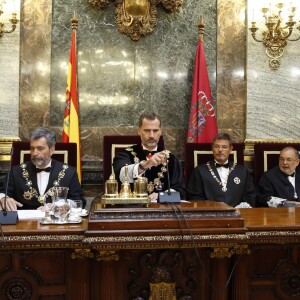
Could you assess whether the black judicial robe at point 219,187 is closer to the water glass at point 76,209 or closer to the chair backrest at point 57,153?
the chair backrest at point 57,153

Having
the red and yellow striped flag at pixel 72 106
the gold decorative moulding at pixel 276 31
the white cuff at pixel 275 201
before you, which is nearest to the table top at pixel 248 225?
the white cuff at pixel 275 201

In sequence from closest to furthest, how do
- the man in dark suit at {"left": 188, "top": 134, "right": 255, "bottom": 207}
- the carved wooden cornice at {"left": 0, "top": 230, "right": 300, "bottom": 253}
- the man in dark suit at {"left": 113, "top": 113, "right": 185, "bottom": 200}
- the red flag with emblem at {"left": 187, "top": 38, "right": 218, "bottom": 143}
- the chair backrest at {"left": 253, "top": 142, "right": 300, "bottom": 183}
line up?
the carved wooden cornice at {"left": 0, "top": 230, "right": 300, "bottom": 253} → the man in dark suit at {"left": 113, "top": 113, "right": 185, "bottom": 200} → the man in dark suit at {"left": 188, "top": 134, "right": 255, "bottom": 207} → the chair backrest at {"left": 253, "top": 142, "right": 300, "bottom": 183} → the red flag with emblem at {"left": 187, "top": 38, "right": 218, "bottom": 143}

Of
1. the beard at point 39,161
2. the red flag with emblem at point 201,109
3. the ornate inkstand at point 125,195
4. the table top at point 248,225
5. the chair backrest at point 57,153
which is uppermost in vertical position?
the red flag with emblem at point 201,109

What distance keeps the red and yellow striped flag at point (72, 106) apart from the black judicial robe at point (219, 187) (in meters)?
1.38

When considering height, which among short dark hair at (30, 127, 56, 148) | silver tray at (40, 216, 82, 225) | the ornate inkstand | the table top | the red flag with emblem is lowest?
the table top

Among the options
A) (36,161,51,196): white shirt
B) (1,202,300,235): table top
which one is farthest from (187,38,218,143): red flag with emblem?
(1,202,300,235): table top

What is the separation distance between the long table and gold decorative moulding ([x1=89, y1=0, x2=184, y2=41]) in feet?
11.5

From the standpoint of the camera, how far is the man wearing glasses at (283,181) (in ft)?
17.4

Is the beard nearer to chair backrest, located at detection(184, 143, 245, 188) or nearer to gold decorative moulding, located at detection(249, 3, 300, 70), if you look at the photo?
chair backrest, located at detection(184, 143, 245, 188)

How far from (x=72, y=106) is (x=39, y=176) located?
1.48 meters

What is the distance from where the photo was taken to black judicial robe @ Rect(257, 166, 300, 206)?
5.31m

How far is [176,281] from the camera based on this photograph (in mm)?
3021

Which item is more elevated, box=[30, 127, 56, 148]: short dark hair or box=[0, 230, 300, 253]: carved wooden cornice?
box=[30, 127, 56, 148]: short dark hair

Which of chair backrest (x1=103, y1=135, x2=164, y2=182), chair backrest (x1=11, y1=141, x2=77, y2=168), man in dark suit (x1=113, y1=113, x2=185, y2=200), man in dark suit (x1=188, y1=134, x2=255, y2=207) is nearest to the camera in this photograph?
man in dark suit (x1=113, y1=113, x2=185, y2=200)
